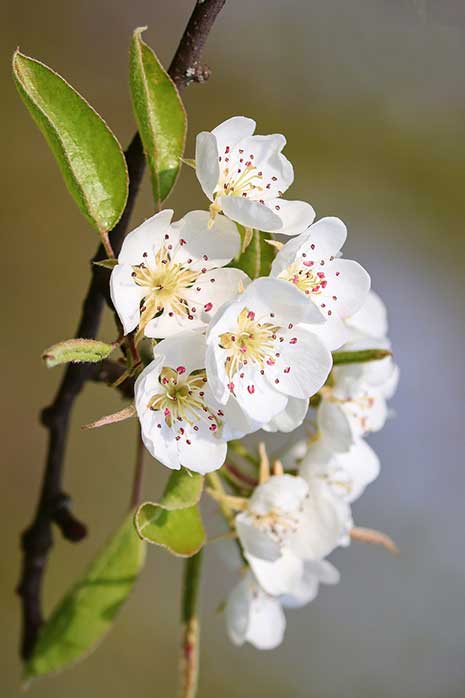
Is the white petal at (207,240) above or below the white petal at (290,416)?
above

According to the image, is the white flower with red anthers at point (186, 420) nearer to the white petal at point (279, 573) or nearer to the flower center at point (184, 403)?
the flower center at point (184, 403)

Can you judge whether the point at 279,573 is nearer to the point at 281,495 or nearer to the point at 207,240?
the point at 281,495

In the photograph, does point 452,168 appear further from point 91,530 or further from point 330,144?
point 91,530

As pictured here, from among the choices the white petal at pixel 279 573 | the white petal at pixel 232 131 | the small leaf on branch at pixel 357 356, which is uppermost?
the white petal at pixel 232 131

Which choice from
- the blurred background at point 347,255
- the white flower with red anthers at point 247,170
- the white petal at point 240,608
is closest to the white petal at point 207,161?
the white flower with red anthers at point 247,170

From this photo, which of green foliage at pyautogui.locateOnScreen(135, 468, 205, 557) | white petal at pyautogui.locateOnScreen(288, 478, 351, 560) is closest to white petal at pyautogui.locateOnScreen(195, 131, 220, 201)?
green foliage at pyautogui.locateOnScreen(135, 468, 205, 557)

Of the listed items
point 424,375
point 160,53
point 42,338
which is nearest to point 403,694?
point 424,375
